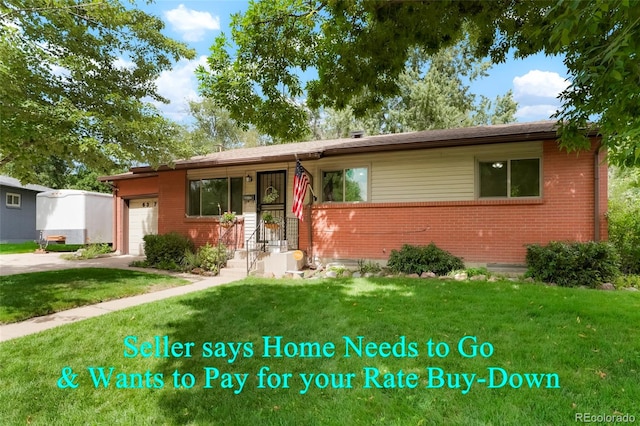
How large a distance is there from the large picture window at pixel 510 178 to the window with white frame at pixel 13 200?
83.1ft

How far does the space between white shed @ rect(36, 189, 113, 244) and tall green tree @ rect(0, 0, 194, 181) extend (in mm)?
8671

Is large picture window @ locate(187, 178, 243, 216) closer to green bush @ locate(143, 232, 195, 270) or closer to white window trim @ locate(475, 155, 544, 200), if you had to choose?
green bush @ locate(143, 232, 195, 270)

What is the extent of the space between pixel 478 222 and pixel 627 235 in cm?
302

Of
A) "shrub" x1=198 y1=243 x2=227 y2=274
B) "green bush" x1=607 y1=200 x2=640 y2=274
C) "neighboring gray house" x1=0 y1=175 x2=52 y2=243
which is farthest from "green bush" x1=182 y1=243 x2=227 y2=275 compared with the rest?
"neighboring gray house" x1=0 y1=175 x2=52 y2=243

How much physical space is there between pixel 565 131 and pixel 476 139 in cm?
440

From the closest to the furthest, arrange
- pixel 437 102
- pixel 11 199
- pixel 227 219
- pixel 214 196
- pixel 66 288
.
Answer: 1. pixel 66 288
2. pixel 227 219
3. pixel 214 196
4. pixel 437 102
5. pixel 11 199

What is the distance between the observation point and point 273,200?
33.7ft

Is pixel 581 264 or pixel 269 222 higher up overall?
pixel 269 222

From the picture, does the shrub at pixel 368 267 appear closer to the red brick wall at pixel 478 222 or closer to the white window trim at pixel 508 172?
the red brick wall at pixel 478 222

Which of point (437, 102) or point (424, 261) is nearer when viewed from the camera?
point (424, 261)

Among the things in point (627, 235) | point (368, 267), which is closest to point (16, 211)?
point (368, 267)

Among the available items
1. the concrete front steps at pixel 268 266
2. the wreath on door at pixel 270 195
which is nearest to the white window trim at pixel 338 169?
the wreath on door at pixel 270 195

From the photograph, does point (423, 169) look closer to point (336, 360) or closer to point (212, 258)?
point (212, 258)

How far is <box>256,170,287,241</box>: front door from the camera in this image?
10023 mm
